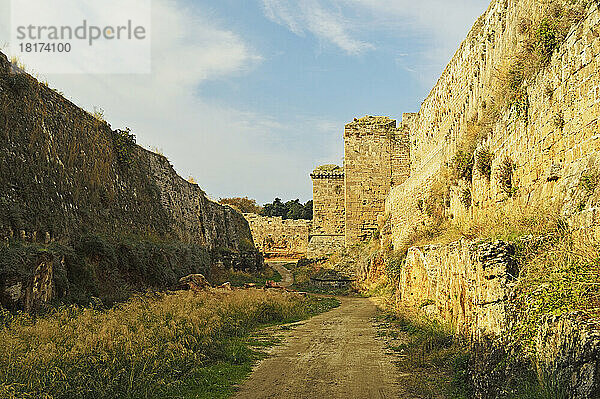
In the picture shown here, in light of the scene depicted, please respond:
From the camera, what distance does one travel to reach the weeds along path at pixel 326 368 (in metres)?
6.85

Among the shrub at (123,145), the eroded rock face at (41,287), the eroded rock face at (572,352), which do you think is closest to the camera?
the eroded rock face at (572,352)

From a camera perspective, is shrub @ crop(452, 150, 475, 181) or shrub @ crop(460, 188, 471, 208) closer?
shrub @ crop(460, 188, 471, 208)

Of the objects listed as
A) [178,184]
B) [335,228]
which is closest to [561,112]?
[178,184]

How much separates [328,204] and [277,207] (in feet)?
120

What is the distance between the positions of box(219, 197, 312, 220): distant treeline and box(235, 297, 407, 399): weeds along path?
5371cm

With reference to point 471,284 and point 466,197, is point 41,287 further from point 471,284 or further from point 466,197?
point 466,197

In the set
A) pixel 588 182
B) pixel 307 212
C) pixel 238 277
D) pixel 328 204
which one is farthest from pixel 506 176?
pixel 307 212

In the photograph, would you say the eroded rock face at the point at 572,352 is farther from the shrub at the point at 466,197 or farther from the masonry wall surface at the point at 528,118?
the shrub at the point at 466,197

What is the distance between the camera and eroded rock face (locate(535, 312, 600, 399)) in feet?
12.6

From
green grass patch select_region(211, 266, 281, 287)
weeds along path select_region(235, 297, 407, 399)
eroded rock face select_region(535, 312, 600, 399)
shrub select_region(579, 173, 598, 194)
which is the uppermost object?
shrub select_region(579, 173, 598, 194)

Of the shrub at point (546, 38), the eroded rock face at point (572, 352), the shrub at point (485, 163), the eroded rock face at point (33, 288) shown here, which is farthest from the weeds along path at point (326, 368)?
the shrub at point (546, 38)

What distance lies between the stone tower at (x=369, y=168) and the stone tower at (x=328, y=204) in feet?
→ 15.6

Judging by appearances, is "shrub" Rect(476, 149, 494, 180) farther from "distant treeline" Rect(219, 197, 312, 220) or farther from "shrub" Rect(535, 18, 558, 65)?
"distant treeline" Rect(219, 197, 312, 220)

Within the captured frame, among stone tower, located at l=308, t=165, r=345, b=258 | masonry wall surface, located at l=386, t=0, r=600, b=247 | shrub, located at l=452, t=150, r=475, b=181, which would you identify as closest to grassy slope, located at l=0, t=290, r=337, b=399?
masonry wall surface, located at l=386, t=0, r=600, b=247
